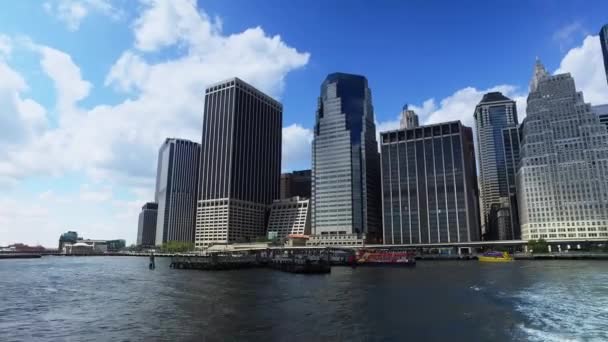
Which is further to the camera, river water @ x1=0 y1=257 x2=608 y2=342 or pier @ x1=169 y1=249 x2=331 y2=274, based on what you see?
pier @ x1=169 y1=249 x2=331 y2=274

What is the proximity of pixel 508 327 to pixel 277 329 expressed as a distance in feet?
81.3

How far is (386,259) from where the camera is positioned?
17050 cm

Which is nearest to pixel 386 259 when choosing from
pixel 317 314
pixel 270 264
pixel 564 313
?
pixel 270 264

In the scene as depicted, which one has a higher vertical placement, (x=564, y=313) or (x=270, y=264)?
(x=564, y=313)

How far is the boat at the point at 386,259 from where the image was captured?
6555 inches

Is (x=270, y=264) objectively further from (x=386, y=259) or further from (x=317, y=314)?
(x=317, y=314)

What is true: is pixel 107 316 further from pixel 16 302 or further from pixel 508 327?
pixel 508 327

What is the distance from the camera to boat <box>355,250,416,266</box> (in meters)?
166

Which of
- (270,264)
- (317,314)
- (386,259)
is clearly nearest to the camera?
(317,314)

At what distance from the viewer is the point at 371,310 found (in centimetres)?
5212

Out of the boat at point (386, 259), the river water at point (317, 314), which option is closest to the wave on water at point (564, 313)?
the river water at point (317, 314)

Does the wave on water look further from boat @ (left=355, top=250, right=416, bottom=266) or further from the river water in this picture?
boat @ (left=355, top=250, right=416, bottom=266)

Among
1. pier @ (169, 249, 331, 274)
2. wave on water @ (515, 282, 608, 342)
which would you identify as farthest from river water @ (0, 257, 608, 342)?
pier @ (169, 249, 331, 274)

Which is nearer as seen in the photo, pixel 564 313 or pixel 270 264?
pixel 564 313
